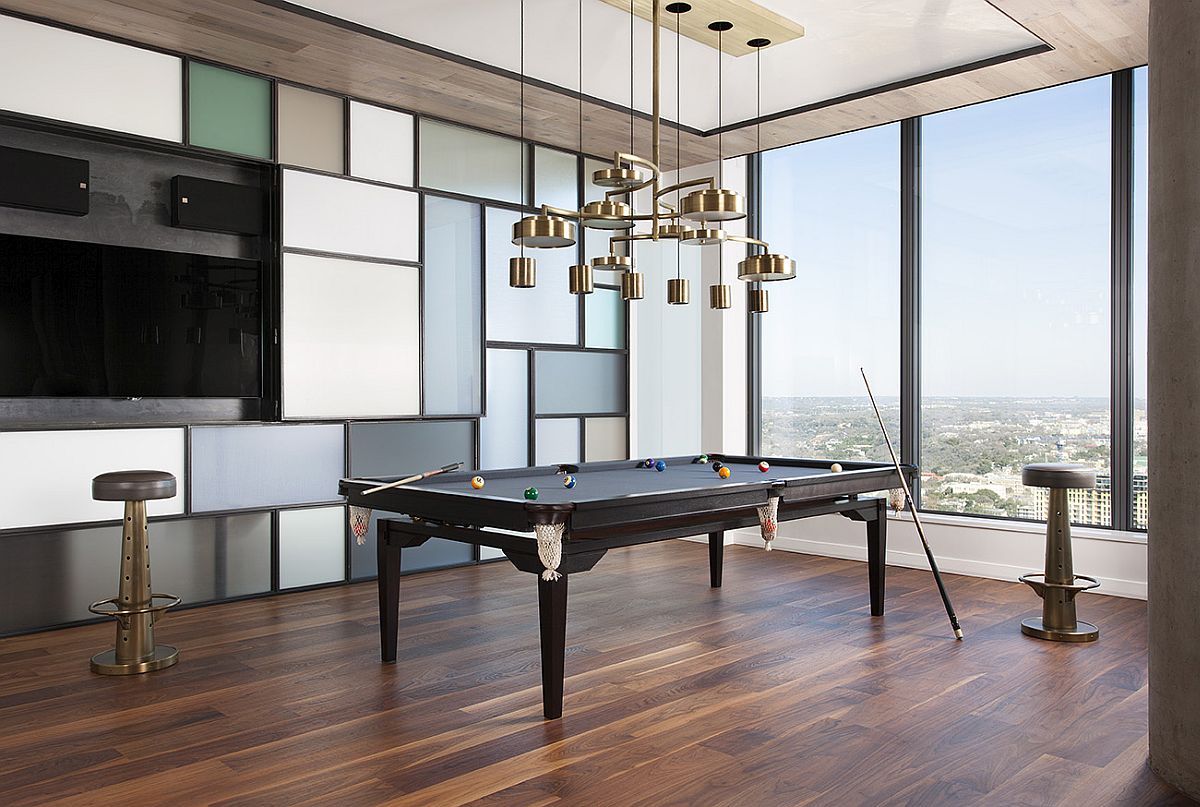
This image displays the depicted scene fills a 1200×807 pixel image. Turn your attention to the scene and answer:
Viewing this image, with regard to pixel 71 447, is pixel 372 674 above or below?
below

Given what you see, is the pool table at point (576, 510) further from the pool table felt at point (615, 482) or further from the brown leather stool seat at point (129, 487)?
the brown leather stool seat at point (129, 487)

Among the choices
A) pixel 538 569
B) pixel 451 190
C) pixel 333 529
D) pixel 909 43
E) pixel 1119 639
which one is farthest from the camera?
pixel 451 190

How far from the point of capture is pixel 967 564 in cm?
581

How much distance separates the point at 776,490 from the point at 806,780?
1.42m

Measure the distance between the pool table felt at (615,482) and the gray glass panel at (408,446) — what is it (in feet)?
4.82

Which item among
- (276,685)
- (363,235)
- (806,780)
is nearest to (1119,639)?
(806,780)

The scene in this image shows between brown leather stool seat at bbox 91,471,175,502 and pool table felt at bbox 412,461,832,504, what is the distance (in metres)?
1.03

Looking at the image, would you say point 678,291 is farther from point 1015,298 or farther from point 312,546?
point 312,546

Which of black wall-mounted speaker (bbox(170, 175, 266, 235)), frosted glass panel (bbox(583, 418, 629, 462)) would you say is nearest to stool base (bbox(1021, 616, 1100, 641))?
frosted glass panel (bbox(583, 418, 629, 462))

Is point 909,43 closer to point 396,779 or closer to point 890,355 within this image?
point 890,355

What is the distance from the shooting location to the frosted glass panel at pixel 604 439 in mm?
7012

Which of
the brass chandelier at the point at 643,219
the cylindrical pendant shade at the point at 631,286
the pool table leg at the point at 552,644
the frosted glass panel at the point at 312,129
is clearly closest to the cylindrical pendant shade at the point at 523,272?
the brass chandelier at the point at 643,219

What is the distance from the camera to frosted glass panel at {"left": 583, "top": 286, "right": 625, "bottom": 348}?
7.00 metres

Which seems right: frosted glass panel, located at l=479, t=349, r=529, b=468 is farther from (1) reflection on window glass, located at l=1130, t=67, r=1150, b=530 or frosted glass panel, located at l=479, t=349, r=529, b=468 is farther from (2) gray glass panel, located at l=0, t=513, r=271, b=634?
(1) reflection on window glass, located at l=1130, t=67, r=1150, b=530
